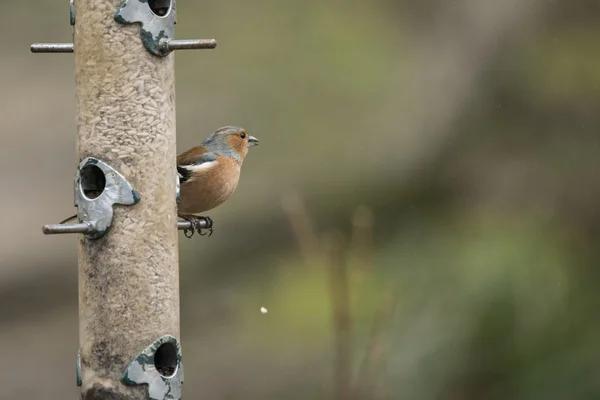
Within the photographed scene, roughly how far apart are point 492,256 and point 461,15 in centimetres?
338

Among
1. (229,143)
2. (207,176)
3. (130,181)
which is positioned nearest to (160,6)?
(130,181)

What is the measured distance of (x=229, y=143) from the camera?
6.84m

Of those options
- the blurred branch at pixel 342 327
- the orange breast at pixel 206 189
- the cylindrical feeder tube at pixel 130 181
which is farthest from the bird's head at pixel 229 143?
the blurred branch at pixel 342 327

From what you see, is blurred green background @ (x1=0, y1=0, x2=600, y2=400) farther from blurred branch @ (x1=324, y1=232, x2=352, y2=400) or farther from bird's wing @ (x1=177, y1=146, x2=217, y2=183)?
blurred branch @ (x1=324, y1=232, x2=352, y2=400)

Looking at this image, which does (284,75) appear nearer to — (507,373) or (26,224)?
(26,224)

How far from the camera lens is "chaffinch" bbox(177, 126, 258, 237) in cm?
643

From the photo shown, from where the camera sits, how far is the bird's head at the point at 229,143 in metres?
6.77

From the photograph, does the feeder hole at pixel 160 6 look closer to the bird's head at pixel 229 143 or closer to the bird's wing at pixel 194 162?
the bird's wing at pixel 194 162

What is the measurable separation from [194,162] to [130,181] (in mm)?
1387

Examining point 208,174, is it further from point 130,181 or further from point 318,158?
point 318,158

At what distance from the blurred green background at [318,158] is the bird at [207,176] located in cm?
406

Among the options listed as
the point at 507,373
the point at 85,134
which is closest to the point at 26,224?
the point at 507,373

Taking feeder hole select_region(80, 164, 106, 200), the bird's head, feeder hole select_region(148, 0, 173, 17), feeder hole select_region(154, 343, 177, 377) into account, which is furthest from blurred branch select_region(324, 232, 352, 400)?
the bird's head

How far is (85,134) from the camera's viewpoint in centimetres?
520
